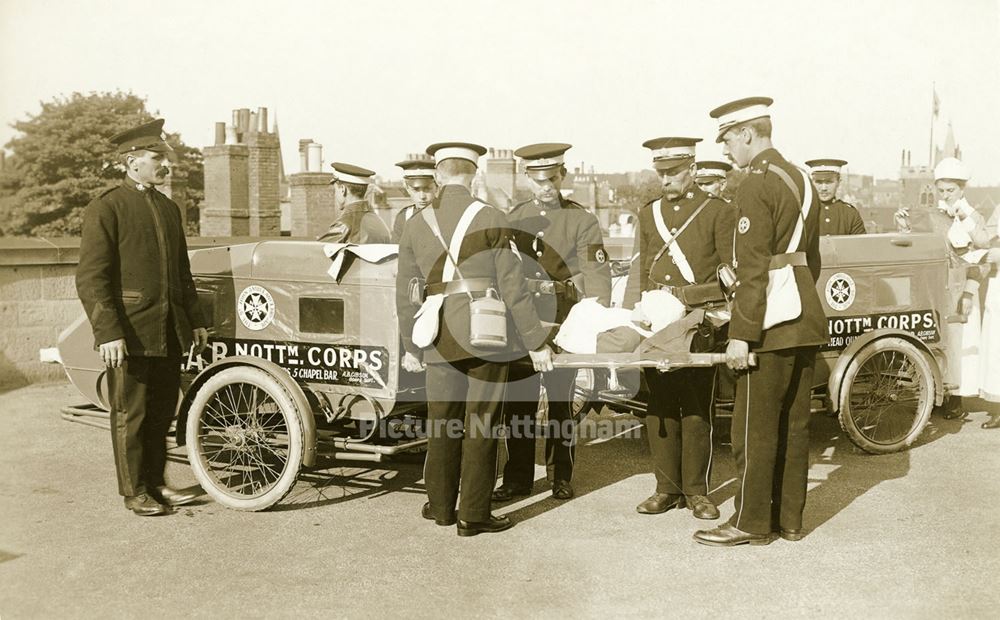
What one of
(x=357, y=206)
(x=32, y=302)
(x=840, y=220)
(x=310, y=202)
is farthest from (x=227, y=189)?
(x=840, y=220)

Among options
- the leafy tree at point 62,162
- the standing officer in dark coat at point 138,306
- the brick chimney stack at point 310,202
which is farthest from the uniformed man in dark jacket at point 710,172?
the leafy tree at point 62,162

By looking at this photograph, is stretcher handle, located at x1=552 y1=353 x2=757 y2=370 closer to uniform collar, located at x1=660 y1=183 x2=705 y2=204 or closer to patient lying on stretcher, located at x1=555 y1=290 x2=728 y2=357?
patient lying on stretcher, located at x1=555 y1=290 x2=728 y2=357

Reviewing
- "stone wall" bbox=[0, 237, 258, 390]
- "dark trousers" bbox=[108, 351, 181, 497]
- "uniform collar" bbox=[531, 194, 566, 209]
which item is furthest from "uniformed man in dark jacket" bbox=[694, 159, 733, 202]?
"stone wall" bbox=[0, 237, 258, 390]

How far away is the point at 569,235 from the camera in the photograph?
19.4ft

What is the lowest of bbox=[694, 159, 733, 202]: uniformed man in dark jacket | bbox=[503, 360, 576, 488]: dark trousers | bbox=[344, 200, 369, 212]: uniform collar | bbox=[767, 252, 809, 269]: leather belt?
bbox=[503, 360, 576, 488]: dark trousers

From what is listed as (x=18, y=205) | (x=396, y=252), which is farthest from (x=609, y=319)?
(x=18, y=205)

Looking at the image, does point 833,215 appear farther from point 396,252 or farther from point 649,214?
point 396,252

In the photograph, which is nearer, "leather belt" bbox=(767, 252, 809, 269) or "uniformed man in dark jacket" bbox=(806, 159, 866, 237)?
"leather belt" bbox=(767, 252, 809, 269)

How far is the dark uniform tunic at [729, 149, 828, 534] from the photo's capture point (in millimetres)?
4719

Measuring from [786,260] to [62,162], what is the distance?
→ 146ft

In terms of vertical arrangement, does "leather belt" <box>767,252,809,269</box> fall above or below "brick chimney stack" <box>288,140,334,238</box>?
below

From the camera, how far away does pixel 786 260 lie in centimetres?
475

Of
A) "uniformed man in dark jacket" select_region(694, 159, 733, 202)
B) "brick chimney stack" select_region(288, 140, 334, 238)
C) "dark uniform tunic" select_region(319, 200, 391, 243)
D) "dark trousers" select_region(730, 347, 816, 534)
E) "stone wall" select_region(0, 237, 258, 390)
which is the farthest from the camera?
"brick chimney stack" select_region(288, 140, 334, 238)

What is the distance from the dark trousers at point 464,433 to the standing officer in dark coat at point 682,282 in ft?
3.39
